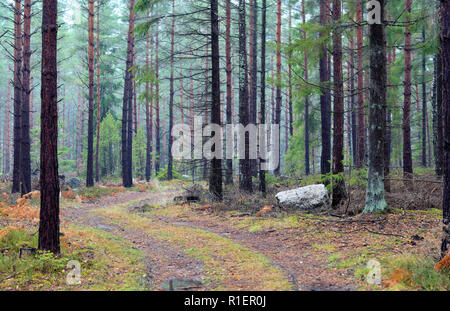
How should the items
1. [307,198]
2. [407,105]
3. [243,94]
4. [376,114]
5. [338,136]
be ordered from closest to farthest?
[376,114], [338,136], [307,198], [407,105], [243,94]

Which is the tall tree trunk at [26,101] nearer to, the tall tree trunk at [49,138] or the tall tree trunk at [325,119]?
the tall tree trunk at [49,138]

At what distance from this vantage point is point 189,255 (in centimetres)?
754

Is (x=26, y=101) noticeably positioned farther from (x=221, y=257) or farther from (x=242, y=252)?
(x=242, y=252)

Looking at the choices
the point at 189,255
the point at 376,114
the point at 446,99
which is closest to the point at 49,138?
the point at 189,255

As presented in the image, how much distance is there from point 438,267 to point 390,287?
2.57 ft

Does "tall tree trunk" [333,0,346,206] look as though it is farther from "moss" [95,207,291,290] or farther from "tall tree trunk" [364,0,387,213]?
"moss" [95,207,291,290]

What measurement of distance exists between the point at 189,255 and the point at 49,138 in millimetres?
3745

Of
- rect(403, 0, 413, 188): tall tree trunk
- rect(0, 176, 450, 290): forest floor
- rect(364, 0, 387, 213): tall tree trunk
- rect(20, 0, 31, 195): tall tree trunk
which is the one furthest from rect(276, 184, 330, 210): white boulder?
rect(20, 0, 31, 195): tall tree trunk

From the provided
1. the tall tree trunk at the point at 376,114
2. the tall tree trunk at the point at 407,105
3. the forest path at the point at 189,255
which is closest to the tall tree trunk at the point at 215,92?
the forest path at the point at 189,255

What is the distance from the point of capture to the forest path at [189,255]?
557cm

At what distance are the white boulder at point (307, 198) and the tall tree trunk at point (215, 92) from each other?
300cm

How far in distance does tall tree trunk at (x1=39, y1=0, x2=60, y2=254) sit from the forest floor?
1.68 feet

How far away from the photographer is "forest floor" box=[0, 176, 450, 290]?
5.30 meters
